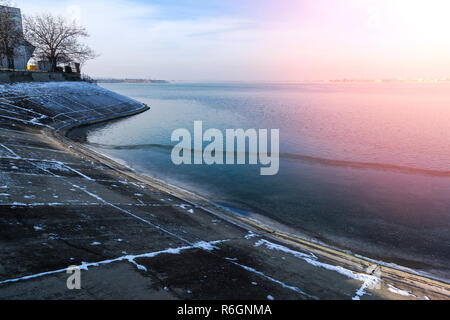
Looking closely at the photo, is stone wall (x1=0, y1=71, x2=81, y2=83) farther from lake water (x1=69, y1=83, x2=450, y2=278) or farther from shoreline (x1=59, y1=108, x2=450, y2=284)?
shoreline (x1=59, y1=108, x2=450, y2=284)

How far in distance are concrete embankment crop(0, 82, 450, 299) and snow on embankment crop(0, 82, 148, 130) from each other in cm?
1541

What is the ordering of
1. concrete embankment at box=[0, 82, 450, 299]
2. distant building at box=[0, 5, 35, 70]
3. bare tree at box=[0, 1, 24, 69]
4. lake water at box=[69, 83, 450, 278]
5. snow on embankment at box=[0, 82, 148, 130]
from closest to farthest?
concrete embankment at box=[0, 82, 450, 299]
lake water at box=[69, 83, 450, 278]
snow on embankment at box=[0, 82, 148, 130]
bare tree at box=[0, 1, 24, 69]
distant building at box=[0, 5, 35, 70]

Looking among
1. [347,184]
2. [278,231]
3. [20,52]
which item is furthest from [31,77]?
[347,184]

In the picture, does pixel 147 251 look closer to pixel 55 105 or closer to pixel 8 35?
pixel 55 105

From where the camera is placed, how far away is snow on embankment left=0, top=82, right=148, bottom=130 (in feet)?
85.6

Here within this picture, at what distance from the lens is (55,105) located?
1369 inches

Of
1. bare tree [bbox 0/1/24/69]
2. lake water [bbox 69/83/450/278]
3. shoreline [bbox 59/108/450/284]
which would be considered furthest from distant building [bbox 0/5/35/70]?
shoreline [bbox 59/108/450/284]

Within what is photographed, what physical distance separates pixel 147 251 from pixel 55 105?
116 feet

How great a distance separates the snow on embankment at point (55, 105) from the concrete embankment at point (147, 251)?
1541 cm

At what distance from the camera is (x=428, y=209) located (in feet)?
44.4

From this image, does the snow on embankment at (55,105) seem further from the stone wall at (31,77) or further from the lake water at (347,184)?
the lake water at (347,184)

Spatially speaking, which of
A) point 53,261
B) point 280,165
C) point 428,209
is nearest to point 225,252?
point 53,261
